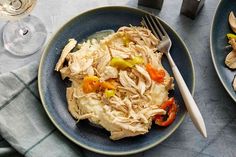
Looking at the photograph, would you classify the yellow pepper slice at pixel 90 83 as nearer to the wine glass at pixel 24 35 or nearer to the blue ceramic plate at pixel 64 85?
the blue ceramic plate at pixel 64 85

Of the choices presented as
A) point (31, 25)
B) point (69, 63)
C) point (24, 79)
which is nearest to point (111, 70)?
point (69, 63)

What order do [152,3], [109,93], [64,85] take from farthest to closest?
1. [152,3]
2. [64,85]
3. [109,93]

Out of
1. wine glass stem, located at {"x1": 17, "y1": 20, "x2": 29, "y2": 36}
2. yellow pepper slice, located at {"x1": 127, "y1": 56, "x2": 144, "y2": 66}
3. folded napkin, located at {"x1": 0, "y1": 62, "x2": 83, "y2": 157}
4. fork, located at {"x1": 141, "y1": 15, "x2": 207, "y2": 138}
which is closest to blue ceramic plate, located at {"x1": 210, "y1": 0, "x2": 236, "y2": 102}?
fork, located at {"x1": 141, "y1": 15, "x2": 207, "y2": 138}

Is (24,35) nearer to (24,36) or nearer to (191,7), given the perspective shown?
(24,36)

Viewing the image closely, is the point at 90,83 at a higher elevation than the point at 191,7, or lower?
lower

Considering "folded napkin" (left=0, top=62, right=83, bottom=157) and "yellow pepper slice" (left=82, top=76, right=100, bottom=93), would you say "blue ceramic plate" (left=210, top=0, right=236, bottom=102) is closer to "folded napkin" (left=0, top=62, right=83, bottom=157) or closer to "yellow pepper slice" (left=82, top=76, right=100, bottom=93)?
"yellow pepper slice" (left=82, top=76, right=100, bottom=93)

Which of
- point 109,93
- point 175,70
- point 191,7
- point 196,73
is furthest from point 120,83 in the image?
point 191,7

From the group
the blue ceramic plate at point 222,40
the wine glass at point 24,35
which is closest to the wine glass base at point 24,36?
the wine glass at point 24,35
